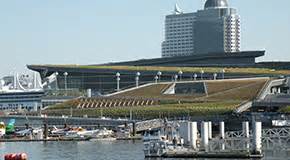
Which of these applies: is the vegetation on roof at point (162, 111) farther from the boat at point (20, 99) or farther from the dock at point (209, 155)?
the dock at point (209, 155)

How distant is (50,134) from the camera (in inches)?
4247

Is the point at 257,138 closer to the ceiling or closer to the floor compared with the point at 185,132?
closer to the floor

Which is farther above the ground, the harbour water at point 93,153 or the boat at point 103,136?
the boat at point 103,136

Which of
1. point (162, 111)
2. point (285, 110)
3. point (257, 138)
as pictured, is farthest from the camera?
point (162, 111)

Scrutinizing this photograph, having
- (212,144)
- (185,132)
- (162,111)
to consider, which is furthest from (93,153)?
(162,111)

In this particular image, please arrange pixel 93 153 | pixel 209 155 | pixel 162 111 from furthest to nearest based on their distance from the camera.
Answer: pixel 162 111 → pixel 93 153 → pixel 209 155

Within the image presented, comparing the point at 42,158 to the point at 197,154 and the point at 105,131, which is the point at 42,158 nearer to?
the point at 197,154

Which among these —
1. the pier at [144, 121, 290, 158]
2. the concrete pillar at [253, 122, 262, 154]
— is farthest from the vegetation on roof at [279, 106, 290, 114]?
the concrete pillar at [253, 122, 262, 154]

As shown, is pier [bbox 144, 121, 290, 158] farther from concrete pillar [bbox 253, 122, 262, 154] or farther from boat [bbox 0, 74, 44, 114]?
boat [bbox 0, 74, 44, 114]

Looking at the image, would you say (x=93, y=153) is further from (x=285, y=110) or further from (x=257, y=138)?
(x=285, y=110)

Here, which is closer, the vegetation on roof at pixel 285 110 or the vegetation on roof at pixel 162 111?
the vegetation on roof at pixel 285 110

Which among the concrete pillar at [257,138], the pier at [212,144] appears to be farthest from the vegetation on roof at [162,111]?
the concrete pillar at [257,138]

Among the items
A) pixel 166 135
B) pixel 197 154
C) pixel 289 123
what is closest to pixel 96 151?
pixel 166 135

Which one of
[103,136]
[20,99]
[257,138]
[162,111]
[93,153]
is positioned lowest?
[93,153]
